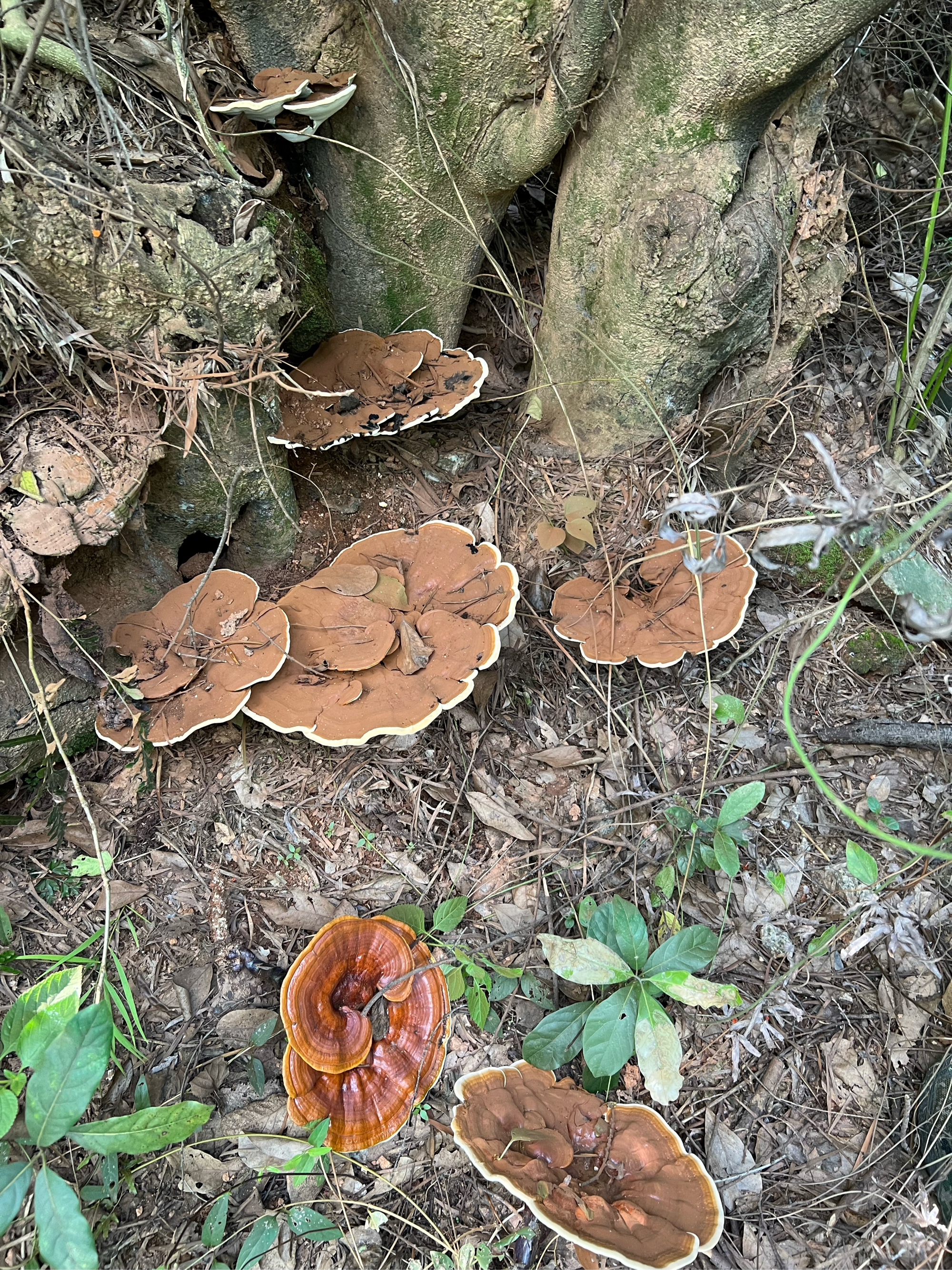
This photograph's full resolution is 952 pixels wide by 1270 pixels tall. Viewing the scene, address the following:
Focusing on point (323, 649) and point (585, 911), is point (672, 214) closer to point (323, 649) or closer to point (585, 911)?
point (323, 649)

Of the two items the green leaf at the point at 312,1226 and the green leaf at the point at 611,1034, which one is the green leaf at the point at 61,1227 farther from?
the green leaf at the point at 611,1034

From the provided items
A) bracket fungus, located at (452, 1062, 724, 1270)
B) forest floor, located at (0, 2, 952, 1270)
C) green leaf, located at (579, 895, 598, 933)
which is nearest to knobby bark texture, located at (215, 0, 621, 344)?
forest floor, located at (0, 2, 952, 1270)

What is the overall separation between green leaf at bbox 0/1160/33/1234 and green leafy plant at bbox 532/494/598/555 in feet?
8.13

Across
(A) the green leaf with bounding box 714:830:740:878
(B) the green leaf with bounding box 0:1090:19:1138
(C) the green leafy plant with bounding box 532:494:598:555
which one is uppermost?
(C) the green leafy plant with bounding box 532:494:598:555

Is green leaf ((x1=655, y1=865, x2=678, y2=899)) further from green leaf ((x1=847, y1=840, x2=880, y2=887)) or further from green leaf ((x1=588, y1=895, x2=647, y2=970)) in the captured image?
green leaf ((x1=847, y1=840, x2=880, y2=887))

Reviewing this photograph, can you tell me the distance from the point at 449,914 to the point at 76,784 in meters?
1.27

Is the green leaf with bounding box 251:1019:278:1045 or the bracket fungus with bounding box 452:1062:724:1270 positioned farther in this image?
the green leaf with bounding box 251:1019:278:1045

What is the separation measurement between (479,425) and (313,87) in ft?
4.74

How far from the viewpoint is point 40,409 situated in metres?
2.49

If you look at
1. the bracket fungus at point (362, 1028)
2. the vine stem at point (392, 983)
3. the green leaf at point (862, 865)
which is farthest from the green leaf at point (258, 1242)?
the green leaf at point (862, 865)

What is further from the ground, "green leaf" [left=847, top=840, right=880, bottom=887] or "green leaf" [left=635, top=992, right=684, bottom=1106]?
"green leaf" [left=847, top=840, right=880, bottom=887]

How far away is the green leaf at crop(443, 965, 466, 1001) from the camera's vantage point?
2.32 m

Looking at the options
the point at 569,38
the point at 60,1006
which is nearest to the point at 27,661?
the point at 60,1006

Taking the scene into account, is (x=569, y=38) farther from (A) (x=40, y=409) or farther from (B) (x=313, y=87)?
(A) (x=40, y=409)
